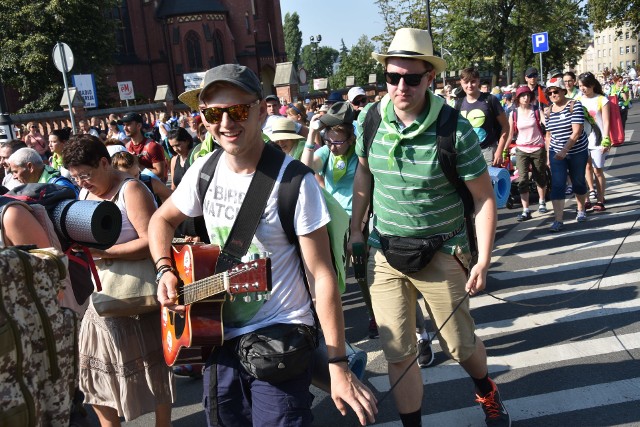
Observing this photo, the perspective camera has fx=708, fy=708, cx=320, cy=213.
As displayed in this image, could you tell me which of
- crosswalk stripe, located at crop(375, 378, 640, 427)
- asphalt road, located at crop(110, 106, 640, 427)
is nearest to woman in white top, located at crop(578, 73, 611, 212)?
asphalt road, located at crop(110, 106, 640, 427)

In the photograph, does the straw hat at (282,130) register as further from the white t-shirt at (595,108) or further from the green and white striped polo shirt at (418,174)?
the white t-shirt at (595,108)

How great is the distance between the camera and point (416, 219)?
3682 millimetres

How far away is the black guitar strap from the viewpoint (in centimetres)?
270

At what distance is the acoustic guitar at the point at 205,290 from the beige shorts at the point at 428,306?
1.16 meters

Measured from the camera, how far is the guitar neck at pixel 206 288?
2.55m

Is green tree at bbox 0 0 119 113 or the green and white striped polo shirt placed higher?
green tree at bbox 0 0 119 113

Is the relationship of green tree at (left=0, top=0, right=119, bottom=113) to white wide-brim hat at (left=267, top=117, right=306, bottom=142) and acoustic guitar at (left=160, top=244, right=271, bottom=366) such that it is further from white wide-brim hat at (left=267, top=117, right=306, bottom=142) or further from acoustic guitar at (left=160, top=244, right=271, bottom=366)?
acoustic guitar at (left=160, top=244, right=271, bottom=366)

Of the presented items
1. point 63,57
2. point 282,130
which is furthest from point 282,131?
point 63,57

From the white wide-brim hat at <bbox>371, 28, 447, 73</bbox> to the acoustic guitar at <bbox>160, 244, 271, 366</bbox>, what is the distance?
1.53m

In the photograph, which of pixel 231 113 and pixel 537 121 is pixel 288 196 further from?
pixel 537 121

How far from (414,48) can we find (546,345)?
9.20ft

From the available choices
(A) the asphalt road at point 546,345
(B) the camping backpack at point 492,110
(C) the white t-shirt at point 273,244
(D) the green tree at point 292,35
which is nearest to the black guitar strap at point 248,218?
(C) the white t-shirt at point 273,244

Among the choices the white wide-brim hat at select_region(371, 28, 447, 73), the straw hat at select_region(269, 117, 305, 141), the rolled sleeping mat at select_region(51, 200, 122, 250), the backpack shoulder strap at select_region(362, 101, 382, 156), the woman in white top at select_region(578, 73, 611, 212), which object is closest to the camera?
the rolled sleeping mat at select_region(51, 200, 122, 250)

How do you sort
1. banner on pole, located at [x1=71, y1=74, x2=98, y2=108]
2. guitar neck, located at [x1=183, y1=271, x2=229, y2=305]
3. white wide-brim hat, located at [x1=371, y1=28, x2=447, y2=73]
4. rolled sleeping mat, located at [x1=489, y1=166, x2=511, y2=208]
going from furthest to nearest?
banner on pole, located at [x1=71, y1=74, x2=98, y2=108]
rolled sleeping mat, located at [x1=489, y1=166, x2=511, y2=208]
white wide-brim hat, located at [x1=371, y1=28, x2=447, y2=73]
guitar neck, located at [x1=183, y1=271, x2=229, y2=305]
